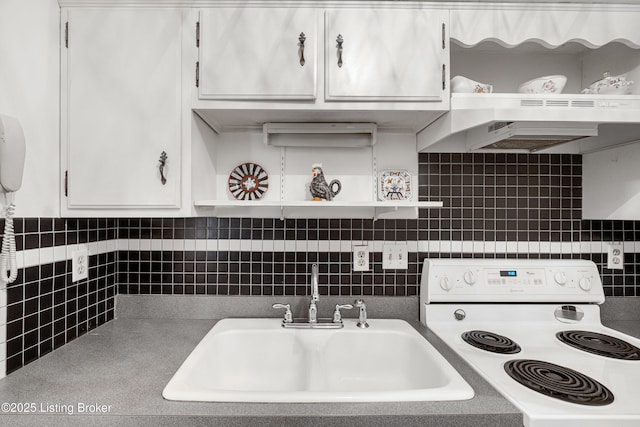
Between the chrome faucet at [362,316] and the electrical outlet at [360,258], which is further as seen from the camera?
the electrical outlet at [360,258]

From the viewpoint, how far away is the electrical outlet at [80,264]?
1.30m

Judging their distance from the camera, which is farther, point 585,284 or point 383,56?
point 585,284

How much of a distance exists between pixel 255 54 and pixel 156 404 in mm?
1090

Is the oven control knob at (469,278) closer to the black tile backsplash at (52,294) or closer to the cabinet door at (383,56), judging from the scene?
the cabinet door at (383,56)

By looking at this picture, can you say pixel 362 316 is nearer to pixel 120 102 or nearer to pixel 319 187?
pixel 319 187

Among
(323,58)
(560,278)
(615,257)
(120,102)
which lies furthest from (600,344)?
(120,102)

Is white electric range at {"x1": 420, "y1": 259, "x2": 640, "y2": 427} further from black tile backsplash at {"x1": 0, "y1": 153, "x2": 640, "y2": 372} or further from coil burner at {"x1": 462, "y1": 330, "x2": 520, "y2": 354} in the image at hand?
black tile backsplash at {"x1": 0, "y1": 153, "x2": 640, "y2": 372}

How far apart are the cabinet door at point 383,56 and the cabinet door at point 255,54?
0.09 meters

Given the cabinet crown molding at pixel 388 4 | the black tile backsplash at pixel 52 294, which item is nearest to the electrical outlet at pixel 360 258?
the cabinet crown molding at pixel 388 4

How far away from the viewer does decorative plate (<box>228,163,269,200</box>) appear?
158 centimetres

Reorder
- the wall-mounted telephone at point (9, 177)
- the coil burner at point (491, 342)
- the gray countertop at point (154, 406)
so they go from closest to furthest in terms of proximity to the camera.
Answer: the gray countertop at point (154, 406)
the wall-mounted telephone at point (9, 177)
the coil burner at point (491, 342)

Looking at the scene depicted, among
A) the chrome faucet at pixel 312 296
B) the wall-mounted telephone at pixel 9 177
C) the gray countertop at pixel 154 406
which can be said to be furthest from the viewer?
the chrome faucet at pixel 312 296

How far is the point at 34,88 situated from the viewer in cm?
113

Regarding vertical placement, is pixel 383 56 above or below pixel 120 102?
above
